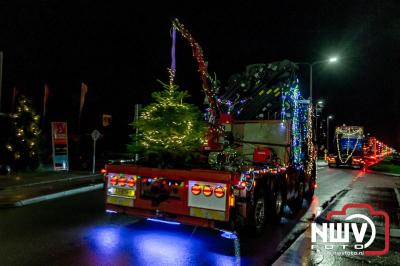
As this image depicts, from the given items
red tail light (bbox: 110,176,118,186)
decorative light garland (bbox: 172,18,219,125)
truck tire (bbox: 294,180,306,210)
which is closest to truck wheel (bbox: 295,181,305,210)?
truck tire (bbox: 294,180,306,210)

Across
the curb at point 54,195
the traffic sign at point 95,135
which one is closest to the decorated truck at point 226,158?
the curb at point 54,195

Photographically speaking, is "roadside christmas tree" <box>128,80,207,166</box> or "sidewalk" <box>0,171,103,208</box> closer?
"roadside christmas tree" <box>128,80,207,166</box>

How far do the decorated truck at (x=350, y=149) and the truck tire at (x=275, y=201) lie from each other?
2771 cm

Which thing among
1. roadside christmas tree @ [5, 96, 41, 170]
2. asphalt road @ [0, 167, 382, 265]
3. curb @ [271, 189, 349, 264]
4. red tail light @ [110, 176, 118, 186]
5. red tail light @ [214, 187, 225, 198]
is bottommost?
curb @ [271, 189, 349, 264]

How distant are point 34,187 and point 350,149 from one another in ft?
91.9

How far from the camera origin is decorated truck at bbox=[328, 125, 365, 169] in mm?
35344

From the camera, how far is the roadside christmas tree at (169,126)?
27.1 ft

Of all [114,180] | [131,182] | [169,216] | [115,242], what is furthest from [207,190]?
[114,180]

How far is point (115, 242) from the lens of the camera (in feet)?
24.3

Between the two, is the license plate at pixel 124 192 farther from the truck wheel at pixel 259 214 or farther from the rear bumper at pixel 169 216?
the truck wheel at pixel 259 214

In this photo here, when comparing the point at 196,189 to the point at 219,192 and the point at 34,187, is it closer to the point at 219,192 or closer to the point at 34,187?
the point at 219,192

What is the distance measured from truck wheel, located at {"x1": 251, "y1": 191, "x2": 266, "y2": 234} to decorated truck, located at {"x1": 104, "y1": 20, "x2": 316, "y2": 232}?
0.02m

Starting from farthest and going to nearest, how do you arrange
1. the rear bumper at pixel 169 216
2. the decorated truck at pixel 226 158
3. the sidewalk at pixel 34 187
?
the sidewalk at pixel 34 187 < the decorated truck at pixel 226 158 < the rear bumper at pixel 169 216
